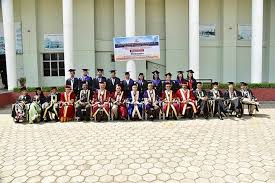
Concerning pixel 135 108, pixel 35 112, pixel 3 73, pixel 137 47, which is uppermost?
pixel 137 47

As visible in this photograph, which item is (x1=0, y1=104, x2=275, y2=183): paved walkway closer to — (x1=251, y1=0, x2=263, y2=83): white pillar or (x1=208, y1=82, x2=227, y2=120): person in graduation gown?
(x1=208, y1=82, x2=227, y2=120): person in graduation gown

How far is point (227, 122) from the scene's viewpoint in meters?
9.43

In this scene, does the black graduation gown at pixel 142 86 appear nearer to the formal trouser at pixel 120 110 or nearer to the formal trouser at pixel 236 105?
the formal trouser at pixel 120 110

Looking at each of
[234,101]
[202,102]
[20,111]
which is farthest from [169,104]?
[20,111]

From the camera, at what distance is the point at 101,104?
998cm

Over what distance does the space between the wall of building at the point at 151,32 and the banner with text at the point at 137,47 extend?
4.74m

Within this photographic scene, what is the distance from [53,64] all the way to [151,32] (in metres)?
7.05

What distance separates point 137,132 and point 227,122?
3.24 meters

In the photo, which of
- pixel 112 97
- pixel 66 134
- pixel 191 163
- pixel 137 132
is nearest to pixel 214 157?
pixel 191 163

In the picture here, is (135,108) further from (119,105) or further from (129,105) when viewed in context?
(119,105)

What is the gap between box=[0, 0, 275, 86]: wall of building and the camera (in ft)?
60.7

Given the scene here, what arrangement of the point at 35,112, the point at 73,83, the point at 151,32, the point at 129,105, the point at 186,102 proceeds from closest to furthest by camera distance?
1. the point at 35,112
2. the point at 129,105
3. the point at 186,102
4. the point at 73,83
5. the point at 151,32

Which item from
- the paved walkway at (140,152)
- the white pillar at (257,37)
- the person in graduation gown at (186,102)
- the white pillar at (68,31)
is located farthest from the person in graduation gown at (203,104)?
the white pillar at (68,31)

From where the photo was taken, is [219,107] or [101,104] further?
[219,107]
